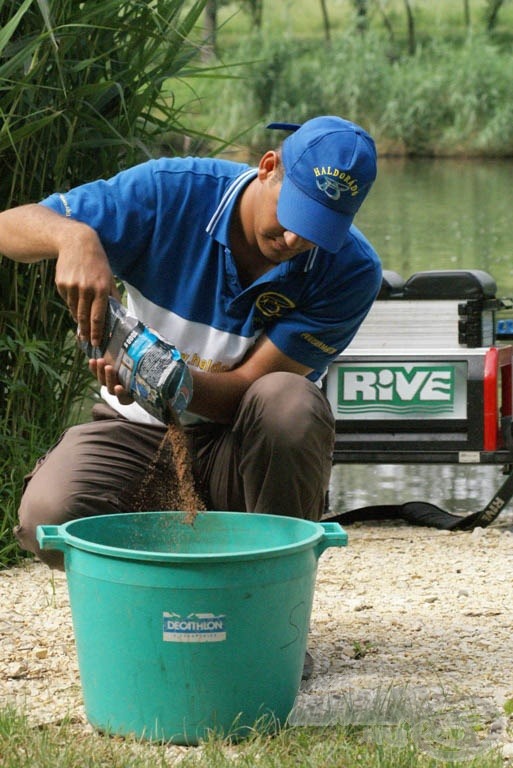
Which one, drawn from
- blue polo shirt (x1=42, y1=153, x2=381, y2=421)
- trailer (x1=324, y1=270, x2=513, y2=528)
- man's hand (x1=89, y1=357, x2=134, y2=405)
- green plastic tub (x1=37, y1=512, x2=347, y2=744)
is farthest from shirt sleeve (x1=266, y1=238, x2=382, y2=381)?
trailer (x1=324, y1=270, x2=513, y2=528)

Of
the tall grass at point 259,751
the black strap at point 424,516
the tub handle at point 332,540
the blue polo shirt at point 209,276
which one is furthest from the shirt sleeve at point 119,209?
the black strap at point 424,516

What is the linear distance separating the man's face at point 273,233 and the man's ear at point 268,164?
19 mm

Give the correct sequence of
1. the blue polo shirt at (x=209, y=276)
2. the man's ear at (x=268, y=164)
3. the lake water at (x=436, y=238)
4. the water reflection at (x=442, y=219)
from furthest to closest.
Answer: the water reflection at (x=442, y=219) < the lake water at (x=436, y=238) < the blue polo shirt at (x=209, y=276) < the man's ear at (x=268, y=164)

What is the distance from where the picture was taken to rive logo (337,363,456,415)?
160 inches

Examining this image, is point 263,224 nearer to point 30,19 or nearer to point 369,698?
point 369,698

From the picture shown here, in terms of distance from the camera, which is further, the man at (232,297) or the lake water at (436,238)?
the lake water at (436,238)

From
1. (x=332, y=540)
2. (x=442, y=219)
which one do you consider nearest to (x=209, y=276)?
(x=332, y=540)

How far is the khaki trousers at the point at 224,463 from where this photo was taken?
8.23 ft

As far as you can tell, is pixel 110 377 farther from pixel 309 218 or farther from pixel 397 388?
pixel 397 388

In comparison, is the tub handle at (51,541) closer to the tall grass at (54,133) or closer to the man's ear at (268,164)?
the man's ear at (268,164)

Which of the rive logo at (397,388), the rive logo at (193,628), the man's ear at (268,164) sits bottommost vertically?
the rive logo at (193,628)

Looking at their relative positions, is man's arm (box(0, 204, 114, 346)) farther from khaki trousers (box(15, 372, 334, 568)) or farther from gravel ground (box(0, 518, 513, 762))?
gravel ground (box(0, 518, 513, 762))

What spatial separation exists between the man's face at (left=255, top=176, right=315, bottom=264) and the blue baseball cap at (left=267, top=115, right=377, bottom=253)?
0.15 ft

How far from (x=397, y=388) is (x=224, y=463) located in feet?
4.94
